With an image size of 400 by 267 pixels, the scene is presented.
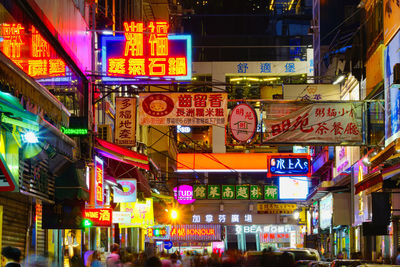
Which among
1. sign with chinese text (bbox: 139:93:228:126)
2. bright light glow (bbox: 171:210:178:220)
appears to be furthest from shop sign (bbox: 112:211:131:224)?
bright light glow (bbox: 171:210:178:220)

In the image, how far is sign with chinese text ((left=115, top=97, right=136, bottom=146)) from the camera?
71.8 feet

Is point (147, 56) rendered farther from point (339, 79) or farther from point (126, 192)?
point (339, 79)

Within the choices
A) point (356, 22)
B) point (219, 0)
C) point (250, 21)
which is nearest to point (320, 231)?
point (356, 22)

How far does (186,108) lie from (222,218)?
2831 centimetres

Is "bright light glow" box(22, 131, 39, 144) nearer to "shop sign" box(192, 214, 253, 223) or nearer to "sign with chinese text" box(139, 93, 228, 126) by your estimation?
"sign with chinese text" box(139, 93, 228, 126)

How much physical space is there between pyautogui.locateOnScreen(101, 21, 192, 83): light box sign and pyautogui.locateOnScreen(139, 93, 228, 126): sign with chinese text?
1.30 metres

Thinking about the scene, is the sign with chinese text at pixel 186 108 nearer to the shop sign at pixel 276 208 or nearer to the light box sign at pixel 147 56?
the light box sign at pixel 147 56

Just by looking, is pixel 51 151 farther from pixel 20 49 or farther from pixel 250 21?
pixel 250 21

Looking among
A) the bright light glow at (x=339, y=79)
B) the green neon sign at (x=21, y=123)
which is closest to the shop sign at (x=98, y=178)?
the green neon sign at (x=21, y=123)

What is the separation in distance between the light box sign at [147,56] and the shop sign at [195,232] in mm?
29142

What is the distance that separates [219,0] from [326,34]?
25974 mm

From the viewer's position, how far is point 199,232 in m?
48.0

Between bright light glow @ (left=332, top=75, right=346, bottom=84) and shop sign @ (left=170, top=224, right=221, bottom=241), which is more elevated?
bright light glow @ (left=332, top=75, right=346, bottom=84)

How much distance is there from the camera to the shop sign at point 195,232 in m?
47.4
